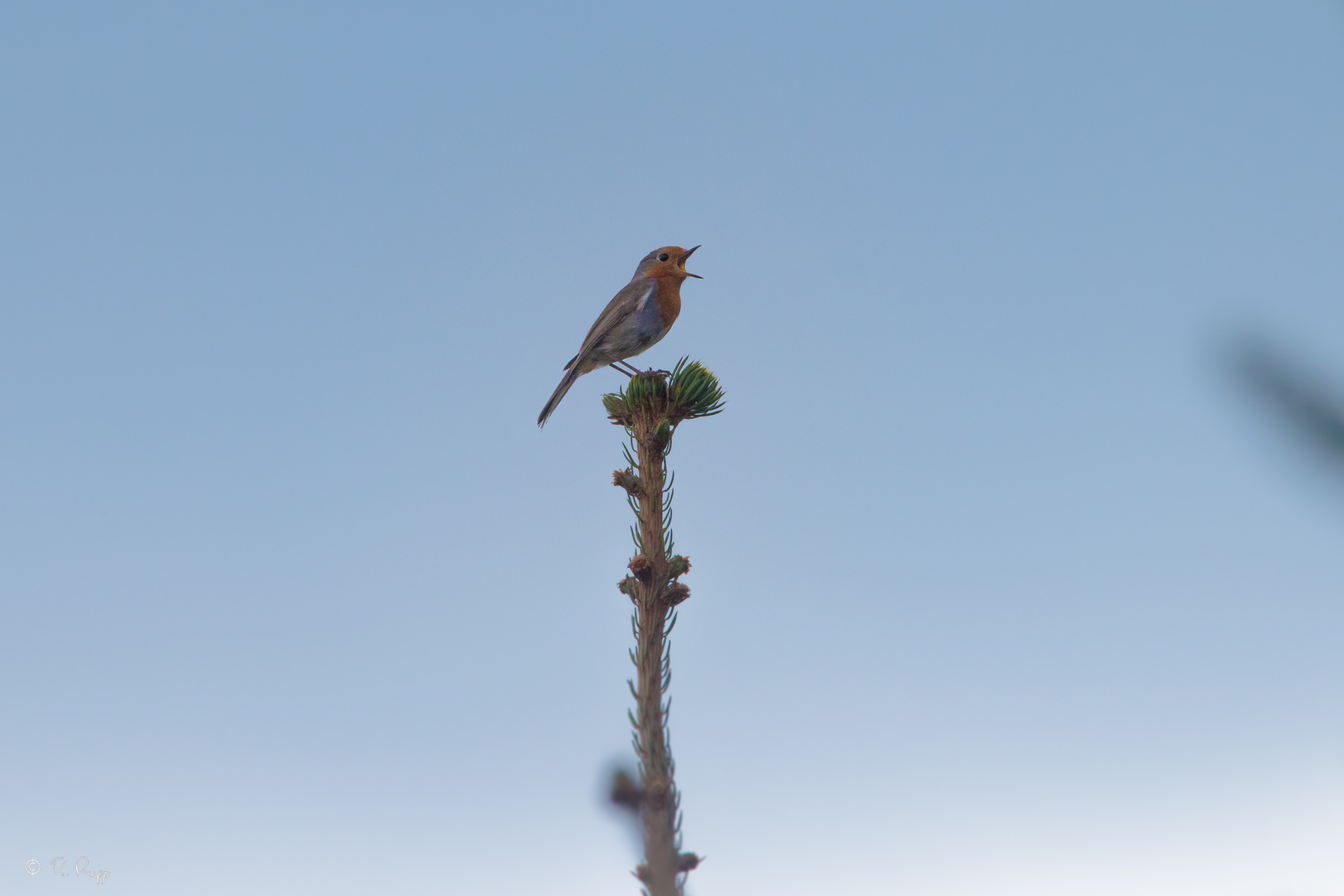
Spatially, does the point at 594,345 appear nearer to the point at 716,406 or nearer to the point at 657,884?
the point at 716,406

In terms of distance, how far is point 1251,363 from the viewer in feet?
2.77

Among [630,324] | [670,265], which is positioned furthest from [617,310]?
[670,265]

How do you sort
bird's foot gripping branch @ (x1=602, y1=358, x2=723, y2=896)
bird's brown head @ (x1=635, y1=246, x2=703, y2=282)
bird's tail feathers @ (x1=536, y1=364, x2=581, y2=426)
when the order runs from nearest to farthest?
bird's foot gripping branch @ (x1=602, y1=358, x2=723, y2=896)
bird's tail feathers @ (x1=536, y1=364, x2=581, y2=426)
bird's brown head @ (x1=635, y1=246, x2=703, y2=282)

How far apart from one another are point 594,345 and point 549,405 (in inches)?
26.5

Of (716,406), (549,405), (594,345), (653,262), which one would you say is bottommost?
(716,406)

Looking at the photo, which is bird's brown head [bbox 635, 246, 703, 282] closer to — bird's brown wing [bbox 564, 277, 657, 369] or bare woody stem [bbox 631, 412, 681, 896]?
bird's brown wing [bbox 564, 277, 657, 369]

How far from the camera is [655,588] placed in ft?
12.0

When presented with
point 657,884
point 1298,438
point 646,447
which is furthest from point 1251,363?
point 646,447

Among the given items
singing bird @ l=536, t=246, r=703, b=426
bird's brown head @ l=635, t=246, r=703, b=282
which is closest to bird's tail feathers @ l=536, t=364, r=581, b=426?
singing bird @ l=536, t=246, r=703, b=426

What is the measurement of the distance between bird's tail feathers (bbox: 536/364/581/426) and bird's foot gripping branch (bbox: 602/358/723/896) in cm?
256

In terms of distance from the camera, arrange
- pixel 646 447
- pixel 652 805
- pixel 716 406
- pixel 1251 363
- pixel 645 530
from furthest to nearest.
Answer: pixel 716 406
pixel 646 447
pixel 645 530
pixel 652 805
pixel 1251 363

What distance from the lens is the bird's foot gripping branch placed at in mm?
2633

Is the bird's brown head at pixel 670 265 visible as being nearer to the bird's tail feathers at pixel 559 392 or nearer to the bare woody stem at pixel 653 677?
the bird's tail feathers at pixel 559 392

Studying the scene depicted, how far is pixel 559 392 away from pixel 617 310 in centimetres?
85
